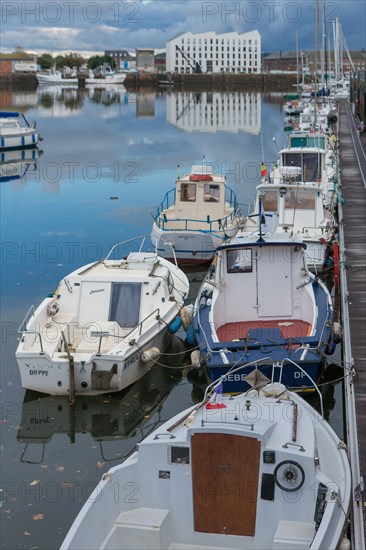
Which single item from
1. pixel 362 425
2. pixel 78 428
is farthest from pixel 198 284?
pixel 362 425

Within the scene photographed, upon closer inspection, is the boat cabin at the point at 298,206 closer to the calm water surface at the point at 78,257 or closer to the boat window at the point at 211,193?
the boat window at the point at 211,193

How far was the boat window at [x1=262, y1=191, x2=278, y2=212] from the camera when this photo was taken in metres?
26.8

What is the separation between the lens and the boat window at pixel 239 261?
61.2ft

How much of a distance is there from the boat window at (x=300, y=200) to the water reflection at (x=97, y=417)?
10.1 metres

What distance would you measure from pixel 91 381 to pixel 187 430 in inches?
→ 234

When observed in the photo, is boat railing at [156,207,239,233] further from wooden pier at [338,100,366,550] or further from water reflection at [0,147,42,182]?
water reflection at [0,147,42,182]

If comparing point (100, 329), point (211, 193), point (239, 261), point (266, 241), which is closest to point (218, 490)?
point (100, 329)

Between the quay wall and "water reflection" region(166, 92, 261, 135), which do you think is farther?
the quay wall

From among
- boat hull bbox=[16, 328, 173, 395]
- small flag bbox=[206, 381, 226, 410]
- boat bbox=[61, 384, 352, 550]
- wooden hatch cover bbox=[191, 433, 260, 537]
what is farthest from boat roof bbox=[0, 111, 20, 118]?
wooden hatch cover bbox=[191, 433, 260, 537]

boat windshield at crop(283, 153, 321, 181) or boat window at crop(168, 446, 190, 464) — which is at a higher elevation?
boat windshield at crop(283, 153, 321, 181)

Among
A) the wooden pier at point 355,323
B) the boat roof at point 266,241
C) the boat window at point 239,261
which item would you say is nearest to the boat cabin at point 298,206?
the wooden pier at point 355,323

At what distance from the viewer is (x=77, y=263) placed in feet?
89.7

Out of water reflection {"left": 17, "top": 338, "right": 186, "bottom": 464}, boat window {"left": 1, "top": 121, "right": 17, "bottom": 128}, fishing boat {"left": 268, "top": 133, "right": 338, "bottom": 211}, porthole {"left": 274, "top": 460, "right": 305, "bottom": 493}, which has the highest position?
boat window {"left": 1, "top": 121, "right": 17, "bottom": 128}

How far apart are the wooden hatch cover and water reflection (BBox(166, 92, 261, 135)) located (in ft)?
210
